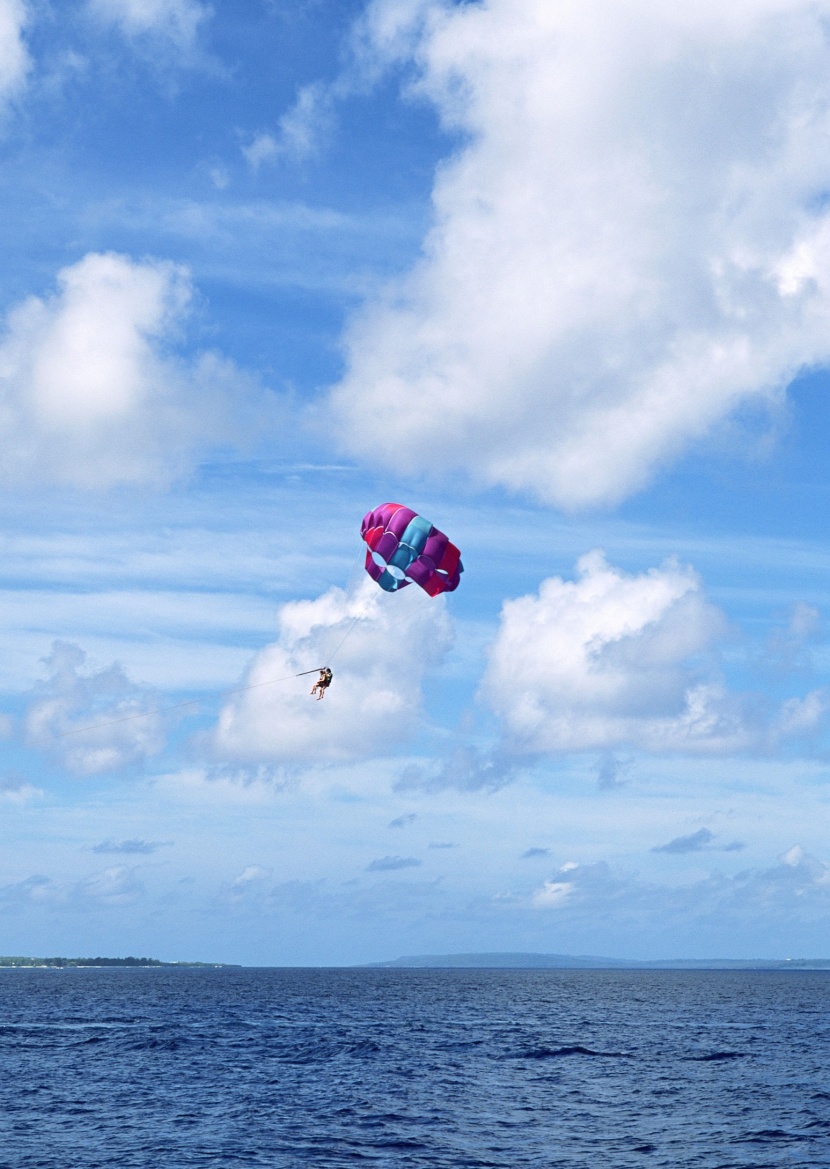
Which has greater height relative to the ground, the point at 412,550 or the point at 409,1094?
the point at 412,550

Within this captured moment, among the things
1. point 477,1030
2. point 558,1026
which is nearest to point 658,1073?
point 477,1030

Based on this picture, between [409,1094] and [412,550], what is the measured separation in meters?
27.7

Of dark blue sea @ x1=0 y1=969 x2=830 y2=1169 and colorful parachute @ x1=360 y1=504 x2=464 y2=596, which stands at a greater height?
colorful parachute @ x1=360 y1=504 x2=464 y2=596

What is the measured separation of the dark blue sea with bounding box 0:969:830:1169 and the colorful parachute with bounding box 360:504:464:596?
84.4ft

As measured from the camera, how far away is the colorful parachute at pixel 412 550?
58.1 metres

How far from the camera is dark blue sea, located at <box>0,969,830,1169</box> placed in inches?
1690

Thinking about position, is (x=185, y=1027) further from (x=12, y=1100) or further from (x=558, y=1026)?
(x=12, y=1100)

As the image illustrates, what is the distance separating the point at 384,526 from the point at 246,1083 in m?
31.2

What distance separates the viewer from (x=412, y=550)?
57812mm

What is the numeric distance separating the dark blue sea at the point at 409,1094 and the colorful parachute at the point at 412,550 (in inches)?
1013

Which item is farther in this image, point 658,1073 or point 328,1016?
point 328,1016

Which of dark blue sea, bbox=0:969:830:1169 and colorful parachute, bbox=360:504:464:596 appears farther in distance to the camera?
colorful parachute, bbox=360:504:464:596

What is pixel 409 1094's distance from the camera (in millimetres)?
56688

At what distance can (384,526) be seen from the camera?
59.5 m
